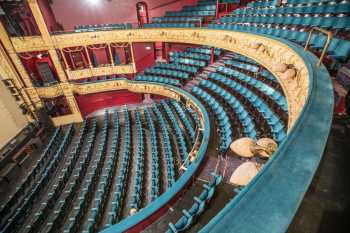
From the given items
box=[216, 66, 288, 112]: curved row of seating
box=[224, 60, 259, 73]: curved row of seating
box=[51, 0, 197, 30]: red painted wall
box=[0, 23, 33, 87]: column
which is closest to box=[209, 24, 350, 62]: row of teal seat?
box=[224, 60, 259, 73]: curved row of seating

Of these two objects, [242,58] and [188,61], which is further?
[188,61]

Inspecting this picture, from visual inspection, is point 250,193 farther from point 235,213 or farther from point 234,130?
point 234,130

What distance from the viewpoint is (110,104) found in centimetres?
1226

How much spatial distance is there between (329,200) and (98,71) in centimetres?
1173

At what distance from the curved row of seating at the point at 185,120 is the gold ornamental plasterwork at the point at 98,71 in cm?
392

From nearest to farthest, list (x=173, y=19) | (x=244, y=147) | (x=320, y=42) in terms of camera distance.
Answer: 1. (x=244, y=147)
2. (x=320, y=42)
3. (x=173, y=19)

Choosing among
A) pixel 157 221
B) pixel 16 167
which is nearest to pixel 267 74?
pixel 157 221

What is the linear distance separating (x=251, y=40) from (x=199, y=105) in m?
2.89

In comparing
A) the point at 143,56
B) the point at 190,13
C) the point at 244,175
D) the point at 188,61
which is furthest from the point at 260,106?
the point at 143,56

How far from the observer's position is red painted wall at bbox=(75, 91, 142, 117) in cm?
1196

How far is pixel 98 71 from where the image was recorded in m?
10.9

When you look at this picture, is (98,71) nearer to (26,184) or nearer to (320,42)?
(26,184)

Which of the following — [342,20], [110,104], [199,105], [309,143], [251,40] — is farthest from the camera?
[110,104]

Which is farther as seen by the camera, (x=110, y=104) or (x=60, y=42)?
(x=110, y=104)
